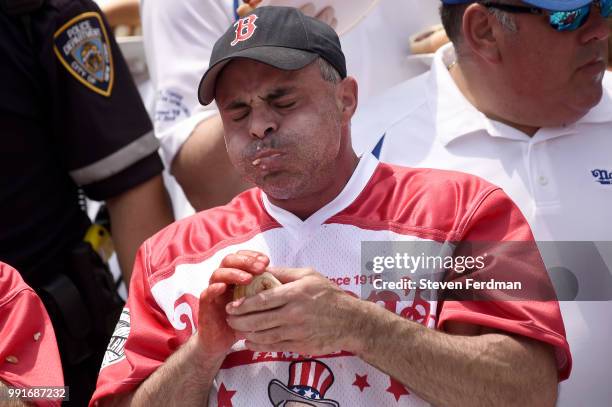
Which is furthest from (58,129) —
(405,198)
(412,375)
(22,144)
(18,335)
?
(412,375)

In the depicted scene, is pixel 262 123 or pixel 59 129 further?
pixel 59 129

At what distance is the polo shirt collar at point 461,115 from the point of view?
2.92m

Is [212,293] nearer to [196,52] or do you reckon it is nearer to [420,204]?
[420,204]

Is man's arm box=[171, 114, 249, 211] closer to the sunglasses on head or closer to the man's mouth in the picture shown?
the man's mouth

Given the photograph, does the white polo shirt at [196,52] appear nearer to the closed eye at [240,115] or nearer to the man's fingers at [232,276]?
the closed eye at [240,115]

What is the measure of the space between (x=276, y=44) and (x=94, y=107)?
40.2 inches

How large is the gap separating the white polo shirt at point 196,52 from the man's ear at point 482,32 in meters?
0.46

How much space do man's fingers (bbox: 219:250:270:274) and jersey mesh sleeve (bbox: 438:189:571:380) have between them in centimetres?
43

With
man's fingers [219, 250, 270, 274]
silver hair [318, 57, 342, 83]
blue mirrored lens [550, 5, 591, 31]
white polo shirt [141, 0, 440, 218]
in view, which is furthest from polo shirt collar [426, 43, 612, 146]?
man's fingers [219, 250, 270, 274]

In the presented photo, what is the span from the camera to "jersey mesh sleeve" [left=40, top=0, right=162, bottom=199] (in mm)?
3166

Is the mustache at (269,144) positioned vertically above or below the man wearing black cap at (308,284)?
above

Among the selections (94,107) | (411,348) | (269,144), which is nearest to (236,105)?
(269,144)

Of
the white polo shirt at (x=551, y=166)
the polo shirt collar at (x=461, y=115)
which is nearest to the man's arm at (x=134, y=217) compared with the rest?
the white polo shirt at (x=551, y=166)

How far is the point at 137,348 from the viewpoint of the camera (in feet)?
7.95
